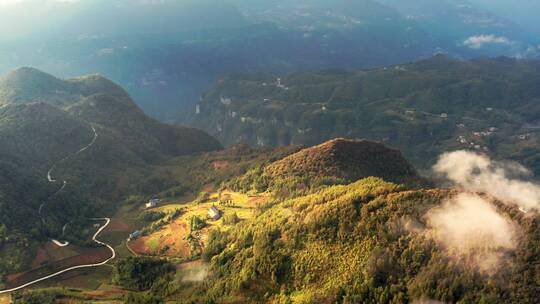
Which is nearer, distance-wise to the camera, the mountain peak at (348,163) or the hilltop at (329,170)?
the hilltop at (329,170)

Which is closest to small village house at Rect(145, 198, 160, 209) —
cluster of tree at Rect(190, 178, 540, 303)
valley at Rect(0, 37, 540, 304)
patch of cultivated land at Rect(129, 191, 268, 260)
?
valley at Rect(0, 37, 540, 304)

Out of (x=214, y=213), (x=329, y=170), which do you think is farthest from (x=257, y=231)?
(x=329, y=170)

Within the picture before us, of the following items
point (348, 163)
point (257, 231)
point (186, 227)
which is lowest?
point (186, 227)

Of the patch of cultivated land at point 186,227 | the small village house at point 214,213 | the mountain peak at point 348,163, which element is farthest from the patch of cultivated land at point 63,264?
the mountain peak at point 348,163

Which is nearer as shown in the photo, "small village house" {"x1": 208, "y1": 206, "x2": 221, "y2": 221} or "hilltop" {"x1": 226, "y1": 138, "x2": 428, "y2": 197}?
"small village house" {"x1": 208, "y1": 206, "x2": 221, "y2": 221}

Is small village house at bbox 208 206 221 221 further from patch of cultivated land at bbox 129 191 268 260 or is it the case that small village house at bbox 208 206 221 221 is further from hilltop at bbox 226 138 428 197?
hilltop at bbox 226 138 428 197

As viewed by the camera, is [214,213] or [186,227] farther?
[214,213]

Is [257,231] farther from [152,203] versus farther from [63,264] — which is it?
[152,203]

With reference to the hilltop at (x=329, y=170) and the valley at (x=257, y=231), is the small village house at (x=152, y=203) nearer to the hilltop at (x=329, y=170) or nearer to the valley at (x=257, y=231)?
the valley at (x=257, y=231)

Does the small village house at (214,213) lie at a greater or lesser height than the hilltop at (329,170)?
lesser
